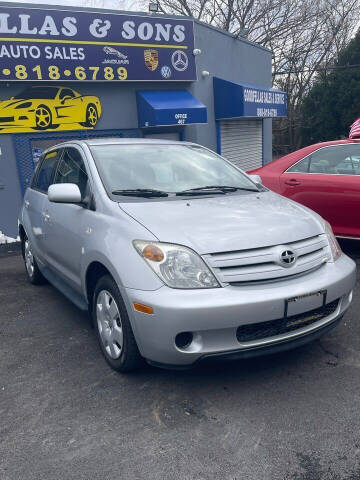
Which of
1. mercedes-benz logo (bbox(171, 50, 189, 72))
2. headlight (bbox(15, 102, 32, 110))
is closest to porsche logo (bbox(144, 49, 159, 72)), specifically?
mercedes-benz logo (bbox(171, 50, 189, 72))

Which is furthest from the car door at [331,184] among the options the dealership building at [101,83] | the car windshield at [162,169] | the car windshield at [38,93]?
the car windshield at [38,93]

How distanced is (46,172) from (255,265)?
2942mm

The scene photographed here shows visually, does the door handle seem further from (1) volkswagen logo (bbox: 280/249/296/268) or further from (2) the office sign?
(2) the office sign

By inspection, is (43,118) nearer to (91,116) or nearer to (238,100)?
(91,116)

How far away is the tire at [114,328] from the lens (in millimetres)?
2799

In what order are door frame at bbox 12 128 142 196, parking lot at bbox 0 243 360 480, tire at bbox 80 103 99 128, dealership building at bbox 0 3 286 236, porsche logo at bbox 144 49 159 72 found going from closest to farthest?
1. parking lot at bbox 0 243 360 480
2. dealership building at bbox 0 3 286 236
3. door frame at bbox 12 128 142 196
4. tire at bbox 80 103 99 128
5. porsche logo at bbox 144 49 159 72

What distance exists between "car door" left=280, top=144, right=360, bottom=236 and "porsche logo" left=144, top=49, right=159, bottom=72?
603 centimetres

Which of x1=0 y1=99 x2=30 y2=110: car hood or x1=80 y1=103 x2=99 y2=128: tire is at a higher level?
x1=0 y1=99 x2=30 y2=110: car hood

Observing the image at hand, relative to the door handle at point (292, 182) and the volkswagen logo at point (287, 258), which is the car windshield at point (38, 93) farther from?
the volkswagen logo at point (287, 258)

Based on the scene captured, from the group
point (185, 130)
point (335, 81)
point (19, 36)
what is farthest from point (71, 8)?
point (335, 81)

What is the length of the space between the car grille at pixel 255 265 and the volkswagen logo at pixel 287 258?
20 mm

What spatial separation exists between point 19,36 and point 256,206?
758cm

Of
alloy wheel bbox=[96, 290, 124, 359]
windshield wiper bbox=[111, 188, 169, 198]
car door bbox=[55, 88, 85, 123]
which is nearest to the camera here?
alloy wheel bbox=[96, 290, 124, 359]

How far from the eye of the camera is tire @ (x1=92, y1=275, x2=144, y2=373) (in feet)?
9.18
